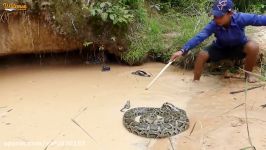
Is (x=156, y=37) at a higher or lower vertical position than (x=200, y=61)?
higher

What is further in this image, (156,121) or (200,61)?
(200,61)

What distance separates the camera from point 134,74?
23.5ft

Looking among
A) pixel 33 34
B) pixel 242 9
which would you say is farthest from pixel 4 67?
pixel 242 9

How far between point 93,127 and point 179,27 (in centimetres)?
325

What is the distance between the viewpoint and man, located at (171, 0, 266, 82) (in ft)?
18.9

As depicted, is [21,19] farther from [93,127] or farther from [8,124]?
[93,127]

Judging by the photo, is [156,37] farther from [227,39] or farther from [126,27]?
[227,39]

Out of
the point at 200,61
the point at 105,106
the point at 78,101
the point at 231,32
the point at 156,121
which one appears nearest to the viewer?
the point at 156,121

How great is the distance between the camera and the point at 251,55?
239 inches

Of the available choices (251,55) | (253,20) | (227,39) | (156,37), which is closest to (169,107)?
(227,39)

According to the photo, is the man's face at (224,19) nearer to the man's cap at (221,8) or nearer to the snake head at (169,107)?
the man's cap at (221,8)

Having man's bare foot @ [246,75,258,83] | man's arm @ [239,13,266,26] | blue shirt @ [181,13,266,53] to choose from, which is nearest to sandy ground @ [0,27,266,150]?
man's bare foot @ [246,75,258,83]

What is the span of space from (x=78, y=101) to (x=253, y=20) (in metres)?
2.65

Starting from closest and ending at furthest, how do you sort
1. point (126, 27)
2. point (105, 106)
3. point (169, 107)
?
point (169, 107) < point (105, 106) < point (126, 27)
